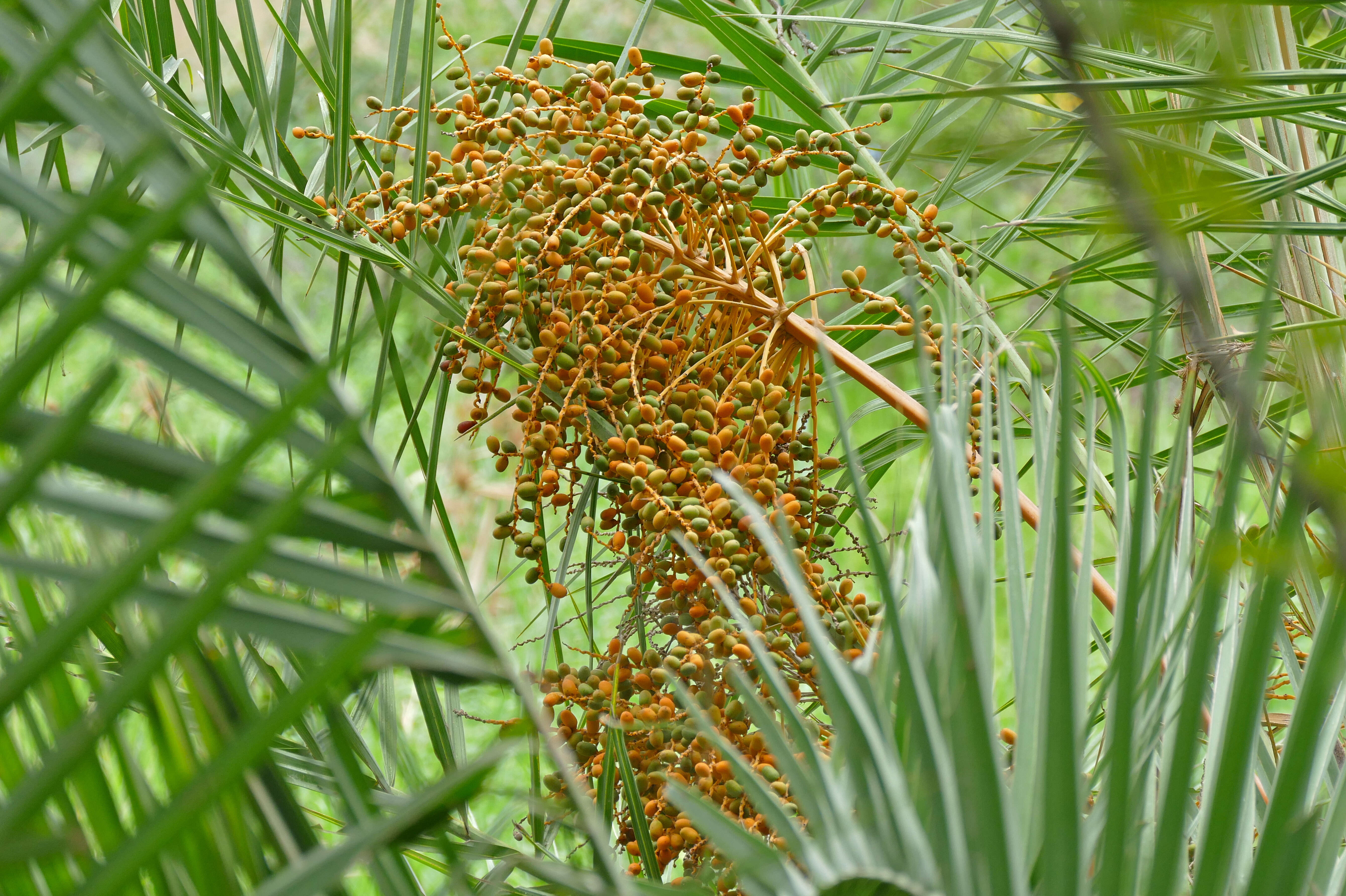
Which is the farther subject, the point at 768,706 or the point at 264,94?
the point at 264,94

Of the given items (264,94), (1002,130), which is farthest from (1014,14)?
(264,94)

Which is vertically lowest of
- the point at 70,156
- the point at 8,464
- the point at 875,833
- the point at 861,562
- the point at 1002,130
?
the point at 875,833

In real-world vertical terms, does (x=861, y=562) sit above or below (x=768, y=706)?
above

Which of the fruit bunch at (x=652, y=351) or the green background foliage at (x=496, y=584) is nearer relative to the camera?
the green background foliage at (x=496, y=584)

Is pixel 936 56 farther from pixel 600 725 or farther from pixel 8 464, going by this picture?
pixel 8 464

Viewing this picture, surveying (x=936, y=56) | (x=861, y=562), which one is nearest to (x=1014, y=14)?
(x=936, y=56)

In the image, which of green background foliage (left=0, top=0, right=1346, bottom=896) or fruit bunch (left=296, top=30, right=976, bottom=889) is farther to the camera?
fruit bunch (left=296, top=30, right=976, bottom=889)

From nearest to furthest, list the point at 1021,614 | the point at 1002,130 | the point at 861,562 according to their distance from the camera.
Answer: the point at 1021,614 → the point at 1002,130 → the point at 861,562

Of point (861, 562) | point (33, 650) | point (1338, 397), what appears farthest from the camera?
point (861, 562)
